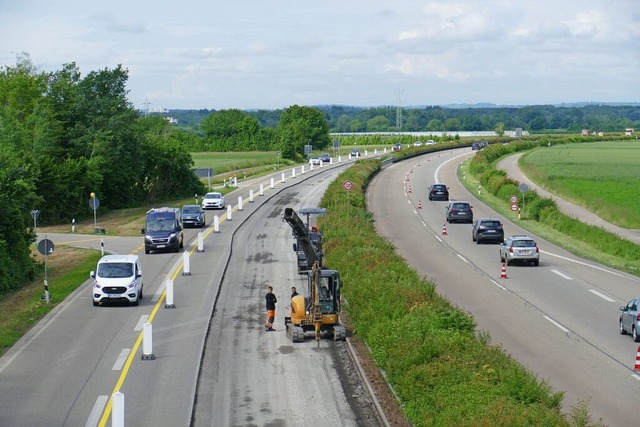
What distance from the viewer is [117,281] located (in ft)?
107

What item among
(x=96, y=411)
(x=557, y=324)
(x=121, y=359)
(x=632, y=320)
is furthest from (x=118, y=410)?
(x=557, y=324)

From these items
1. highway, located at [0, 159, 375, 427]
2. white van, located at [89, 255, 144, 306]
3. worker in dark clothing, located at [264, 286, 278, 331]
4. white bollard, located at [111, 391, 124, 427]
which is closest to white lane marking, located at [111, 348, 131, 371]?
highway, located at [0, 159, 375, 427]

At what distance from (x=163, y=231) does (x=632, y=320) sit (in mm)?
25598

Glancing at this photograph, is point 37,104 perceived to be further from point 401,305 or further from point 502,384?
point 502,384

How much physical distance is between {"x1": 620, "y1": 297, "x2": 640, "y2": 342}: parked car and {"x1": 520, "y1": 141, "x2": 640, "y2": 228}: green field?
109ft

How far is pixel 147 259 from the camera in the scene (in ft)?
147

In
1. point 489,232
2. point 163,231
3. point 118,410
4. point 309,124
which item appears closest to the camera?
point 118,410

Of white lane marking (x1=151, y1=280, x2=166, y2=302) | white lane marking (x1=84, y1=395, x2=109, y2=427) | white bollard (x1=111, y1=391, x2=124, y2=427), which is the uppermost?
white bollard (x1=111, y1=391, x2=124, y2=427)

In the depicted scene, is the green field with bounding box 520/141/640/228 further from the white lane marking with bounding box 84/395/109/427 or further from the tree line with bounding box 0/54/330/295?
the white lane marking with bounding box 84/395/109/427

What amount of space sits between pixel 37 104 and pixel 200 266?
33921 millimetres

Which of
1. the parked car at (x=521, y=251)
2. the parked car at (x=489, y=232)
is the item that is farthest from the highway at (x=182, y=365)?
the parked car at (x=489, y=232)

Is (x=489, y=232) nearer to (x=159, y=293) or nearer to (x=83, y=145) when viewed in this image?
(x=159, y=293)

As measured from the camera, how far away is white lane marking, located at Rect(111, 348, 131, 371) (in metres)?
23.9

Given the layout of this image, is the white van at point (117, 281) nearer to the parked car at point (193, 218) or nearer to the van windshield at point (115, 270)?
the van windshield at point (115, 270)
